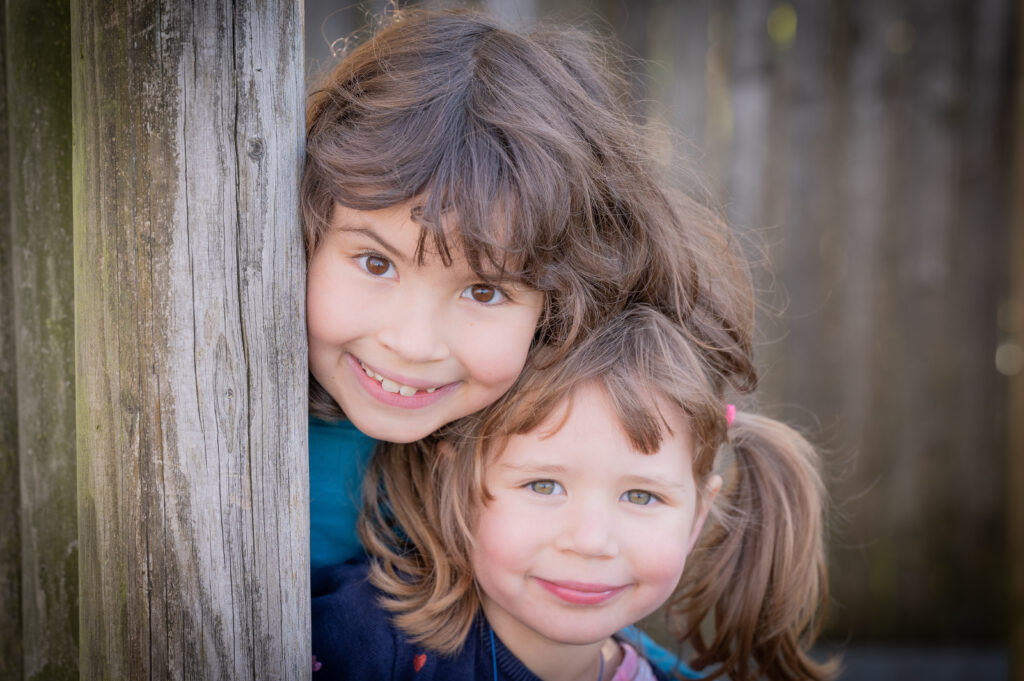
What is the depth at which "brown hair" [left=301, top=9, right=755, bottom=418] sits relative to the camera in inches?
62.9

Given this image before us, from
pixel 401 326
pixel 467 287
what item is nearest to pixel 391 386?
pixel 401 326

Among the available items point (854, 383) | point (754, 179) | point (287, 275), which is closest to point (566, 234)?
point (287, 275)

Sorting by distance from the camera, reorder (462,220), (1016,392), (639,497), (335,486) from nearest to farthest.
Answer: (462,220)
(639,497)
(335,486)
(1016,392)

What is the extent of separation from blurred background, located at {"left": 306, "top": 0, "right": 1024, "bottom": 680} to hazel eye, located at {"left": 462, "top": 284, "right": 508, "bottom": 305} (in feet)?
8.42

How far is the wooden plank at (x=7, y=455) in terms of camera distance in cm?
172

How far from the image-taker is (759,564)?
85.5 inches

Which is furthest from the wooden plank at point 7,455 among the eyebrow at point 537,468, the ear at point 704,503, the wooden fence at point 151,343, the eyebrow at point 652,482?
the ear at point 704,503

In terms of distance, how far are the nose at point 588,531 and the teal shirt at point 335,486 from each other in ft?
1.85

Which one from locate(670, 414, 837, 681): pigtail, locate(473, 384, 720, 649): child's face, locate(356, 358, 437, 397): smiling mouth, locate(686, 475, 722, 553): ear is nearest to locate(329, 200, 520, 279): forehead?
locate(356, 358, 437, 397): smiling mouth

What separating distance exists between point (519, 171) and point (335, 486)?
0.91 meters

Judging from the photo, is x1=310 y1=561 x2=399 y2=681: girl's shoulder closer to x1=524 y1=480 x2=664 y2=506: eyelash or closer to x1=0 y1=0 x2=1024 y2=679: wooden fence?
x1=0 y1=0 x2=1024 y2=679: wooden fence

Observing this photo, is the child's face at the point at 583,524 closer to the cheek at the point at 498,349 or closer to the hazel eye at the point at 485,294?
the cheek at the point at 498,349

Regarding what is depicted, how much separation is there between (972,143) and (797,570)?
3.01m

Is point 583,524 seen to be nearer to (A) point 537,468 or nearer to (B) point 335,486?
(A) point 537,468
